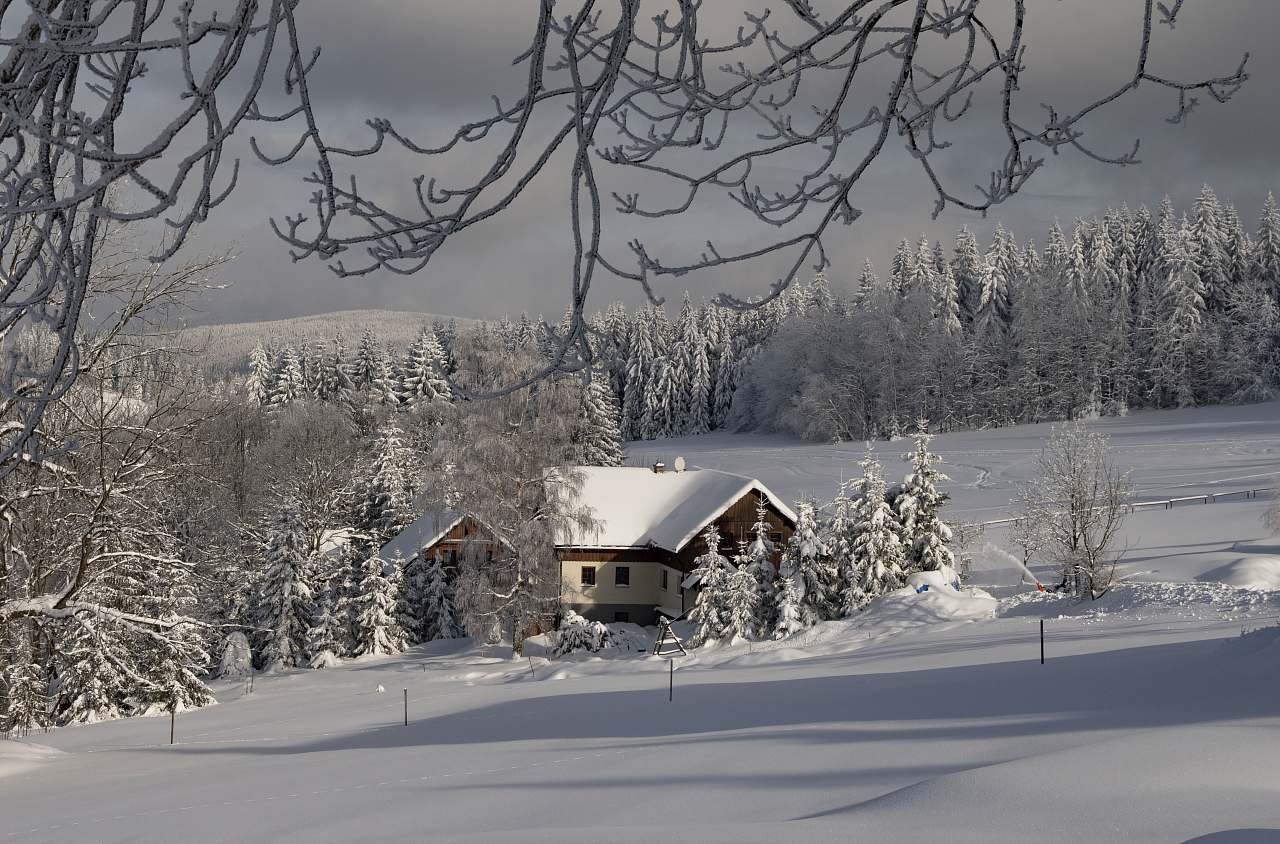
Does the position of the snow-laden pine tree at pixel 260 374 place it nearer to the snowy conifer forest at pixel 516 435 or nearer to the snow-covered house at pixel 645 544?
the snowy conifer forest at pixel 516 435

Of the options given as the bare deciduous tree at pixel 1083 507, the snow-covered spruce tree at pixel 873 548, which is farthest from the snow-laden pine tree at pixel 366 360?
the bare deciduous tree at pixel 1083 507

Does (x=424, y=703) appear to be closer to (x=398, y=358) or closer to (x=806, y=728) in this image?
(x=806, y=728)

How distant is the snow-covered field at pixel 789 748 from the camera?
539 cm

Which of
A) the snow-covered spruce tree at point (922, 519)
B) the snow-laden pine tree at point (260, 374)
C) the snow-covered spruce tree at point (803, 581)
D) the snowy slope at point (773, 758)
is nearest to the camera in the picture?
the snowy slope at point (773, 758)

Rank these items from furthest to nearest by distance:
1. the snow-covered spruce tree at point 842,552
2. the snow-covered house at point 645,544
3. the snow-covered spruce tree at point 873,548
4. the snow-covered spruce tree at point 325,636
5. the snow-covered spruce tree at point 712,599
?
the snow-covered house at point 645,544
the snow-covered spruce tree at point 325,636
the snow-covered spruce tree at point 712,599
the snow-covered spruce tree at point 842,552
the snow-covered spruce tree at point 873,548

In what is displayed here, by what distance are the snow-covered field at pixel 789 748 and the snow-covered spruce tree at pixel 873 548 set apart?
1257mm

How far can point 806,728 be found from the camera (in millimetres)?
10023

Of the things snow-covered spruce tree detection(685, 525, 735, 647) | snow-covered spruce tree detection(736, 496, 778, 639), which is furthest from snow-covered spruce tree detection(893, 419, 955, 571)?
snow-covered spruce tree detection(685, 525, 735, 647)

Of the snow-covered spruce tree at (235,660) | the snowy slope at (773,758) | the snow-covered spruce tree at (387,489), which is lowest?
the snow-covered spruce tree at (235,660)

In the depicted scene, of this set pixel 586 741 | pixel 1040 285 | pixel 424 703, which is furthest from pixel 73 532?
pixel 1040 285

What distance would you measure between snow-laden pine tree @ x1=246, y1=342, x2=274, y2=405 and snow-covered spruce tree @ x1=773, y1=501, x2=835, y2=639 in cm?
4785

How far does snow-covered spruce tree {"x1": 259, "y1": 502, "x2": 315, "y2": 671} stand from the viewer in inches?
1162

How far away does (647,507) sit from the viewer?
33781 millimetres

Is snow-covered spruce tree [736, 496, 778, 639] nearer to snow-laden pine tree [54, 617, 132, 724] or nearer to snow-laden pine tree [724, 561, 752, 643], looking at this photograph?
snow-laden pine tree [724, 561, 752, 643]
